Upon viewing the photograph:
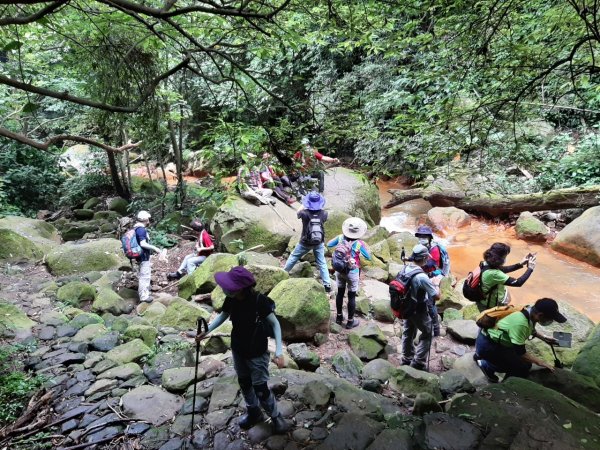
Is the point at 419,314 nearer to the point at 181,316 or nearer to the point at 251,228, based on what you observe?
the point at 181,316

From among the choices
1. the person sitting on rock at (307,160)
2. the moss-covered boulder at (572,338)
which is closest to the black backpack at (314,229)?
the person sitting on rock at (307,160)

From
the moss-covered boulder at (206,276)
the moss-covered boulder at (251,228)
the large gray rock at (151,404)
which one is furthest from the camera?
the moss-covered boulder at (251,228)

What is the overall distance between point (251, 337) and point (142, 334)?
268 cm

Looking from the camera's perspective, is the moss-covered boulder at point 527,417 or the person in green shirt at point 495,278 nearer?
the moss-covered boulder at point 527,417

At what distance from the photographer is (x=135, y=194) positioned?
14.4 meters

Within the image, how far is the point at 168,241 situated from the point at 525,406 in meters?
9.57

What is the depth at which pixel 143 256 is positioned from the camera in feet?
23.2

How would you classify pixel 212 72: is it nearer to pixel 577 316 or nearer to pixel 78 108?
pixel 78 108

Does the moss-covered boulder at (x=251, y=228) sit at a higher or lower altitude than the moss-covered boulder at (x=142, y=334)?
higher

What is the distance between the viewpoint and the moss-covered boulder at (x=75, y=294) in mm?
6590

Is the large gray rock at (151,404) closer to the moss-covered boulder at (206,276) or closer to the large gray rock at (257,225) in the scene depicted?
the moss-covered boulder at (206,276)

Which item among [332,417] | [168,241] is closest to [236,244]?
[168,241]

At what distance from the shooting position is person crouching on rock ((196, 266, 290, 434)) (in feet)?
10.7

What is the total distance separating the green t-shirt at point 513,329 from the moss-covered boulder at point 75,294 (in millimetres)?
6497
